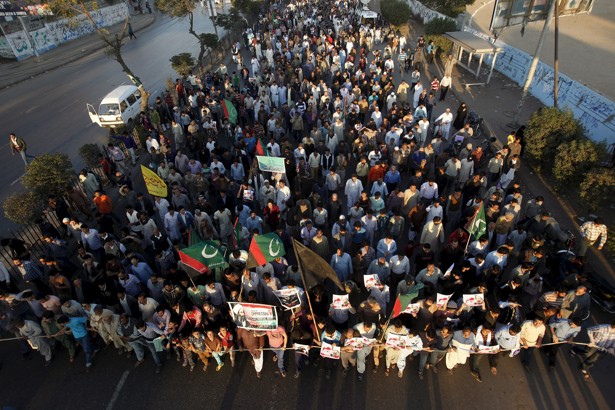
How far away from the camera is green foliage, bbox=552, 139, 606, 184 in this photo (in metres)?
10.7

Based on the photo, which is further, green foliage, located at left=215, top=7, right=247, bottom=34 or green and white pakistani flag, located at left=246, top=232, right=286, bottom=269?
green foliage, located at left=215, top=7, right=247, bottom=34

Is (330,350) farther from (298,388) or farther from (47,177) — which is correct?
(47,177)

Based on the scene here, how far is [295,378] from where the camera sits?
23.1 ft

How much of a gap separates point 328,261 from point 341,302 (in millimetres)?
2049

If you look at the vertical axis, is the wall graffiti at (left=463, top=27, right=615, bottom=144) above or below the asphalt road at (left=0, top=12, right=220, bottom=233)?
above

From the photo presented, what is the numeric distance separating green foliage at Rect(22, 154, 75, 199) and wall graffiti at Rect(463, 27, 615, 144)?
648 inches

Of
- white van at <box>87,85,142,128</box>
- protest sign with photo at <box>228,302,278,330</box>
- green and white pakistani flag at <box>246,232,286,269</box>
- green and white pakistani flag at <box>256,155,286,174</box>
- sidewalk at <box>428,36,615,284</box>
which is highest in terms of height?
green and white pakistani flag at <box>246,232,286,269</box>

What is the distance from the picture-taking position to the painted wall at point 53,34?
30041 millimetres

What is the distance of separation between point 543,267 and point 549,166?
15.8 ft

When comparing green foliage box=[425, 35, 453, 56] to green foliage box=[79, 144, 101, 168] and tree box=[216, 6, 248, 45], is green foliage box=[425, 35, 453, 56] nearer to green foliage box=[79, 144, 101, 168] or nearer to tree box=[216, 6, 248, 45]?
tree box=[216, 6, 248, 45]

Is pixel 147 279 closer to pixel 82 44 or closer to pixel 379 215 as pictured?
pixel 379 215

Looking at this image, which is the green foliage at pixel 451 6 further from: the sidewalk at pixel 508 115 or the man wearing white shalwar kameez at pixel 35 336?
the man wearing white shalwar kameez at pixel 35 336

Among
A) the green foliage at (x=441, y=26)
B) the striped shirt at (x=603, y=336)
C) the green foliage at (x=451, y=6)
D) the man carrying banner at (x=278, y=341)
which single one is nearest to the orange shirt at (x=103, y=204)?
the man carrying banner at (x=278, y=341)

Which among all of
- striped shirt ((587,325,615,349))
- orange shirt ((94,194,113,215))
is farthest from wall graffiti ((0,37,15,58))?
striped shirt ((587,325,615,349))
